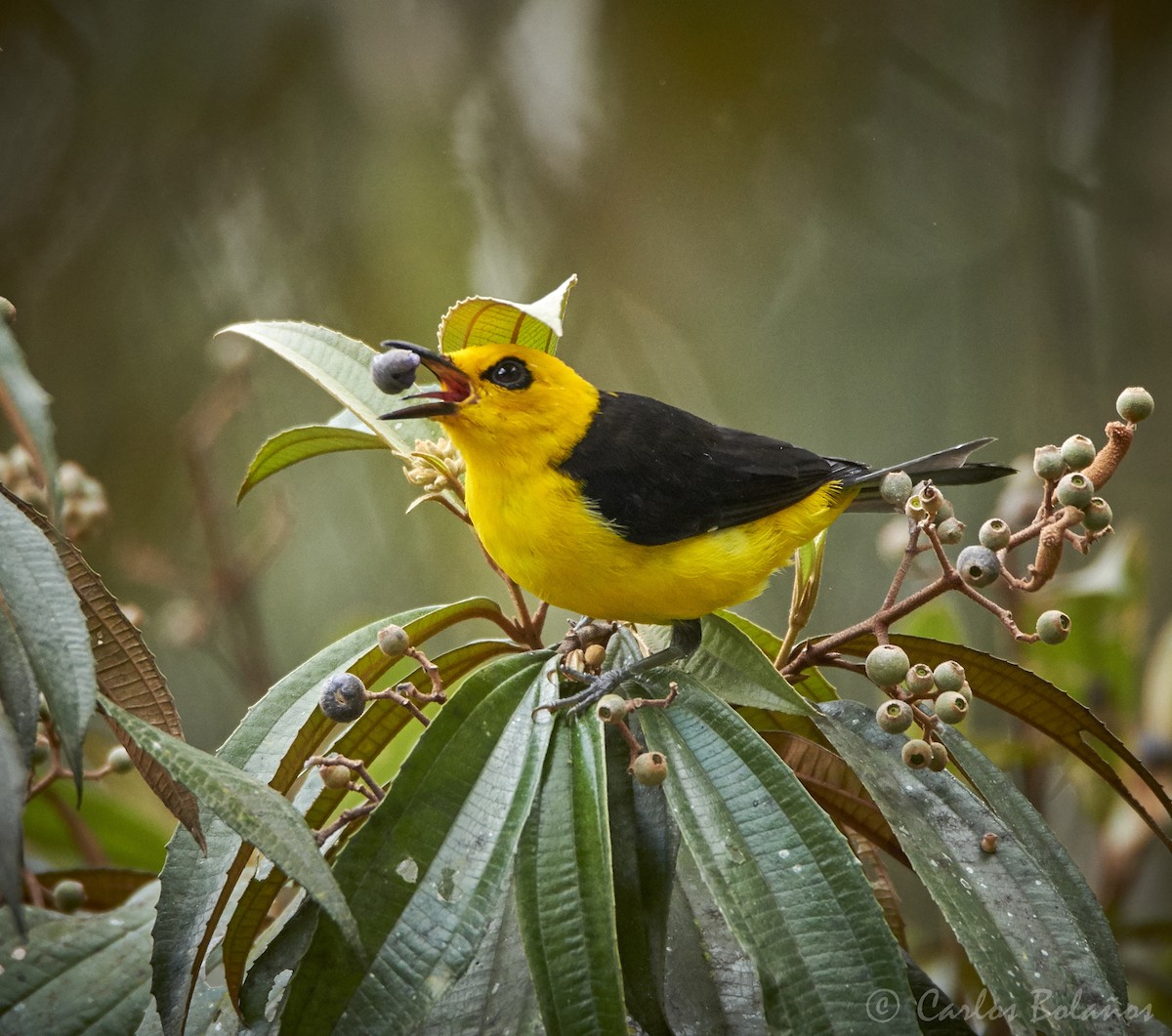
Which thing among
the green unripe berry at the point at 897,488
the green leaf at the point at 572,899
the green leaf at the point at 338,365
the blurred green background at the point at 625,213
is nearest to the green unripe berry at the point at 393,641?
the green leaf at the point at 572,899

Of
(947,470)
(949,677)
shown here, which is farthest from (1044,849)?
(947,470)

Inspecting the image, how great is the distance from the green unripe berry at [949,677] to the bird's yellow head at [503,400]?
20.7 inches

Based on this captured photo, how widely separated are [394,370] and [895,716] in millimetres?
547

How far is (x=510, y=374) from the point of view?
1.24m

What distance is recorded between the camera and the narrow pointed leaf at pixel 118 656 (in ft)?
2.96

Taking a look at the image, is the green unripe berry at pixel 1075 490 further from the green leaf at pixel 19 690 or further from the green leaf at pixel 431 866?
the green leaf at pixel 19 690

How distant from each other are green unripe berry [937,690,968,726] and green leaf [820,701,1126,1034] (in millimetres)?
93

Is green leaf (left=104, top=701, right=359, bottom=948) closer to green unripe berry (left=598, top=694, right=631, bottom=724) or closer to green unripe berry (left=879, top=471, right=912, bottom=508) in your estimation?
green unripe berry (left=598, top=694, right=631, bottom=724)

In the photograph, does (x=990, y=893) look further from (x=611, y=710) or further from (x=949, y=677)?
(x=611, y=710)

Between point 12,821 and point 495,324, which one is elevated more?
point 495,324

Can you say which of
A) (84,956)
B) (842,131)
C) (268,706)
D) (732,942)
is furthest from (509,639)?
(842,131)

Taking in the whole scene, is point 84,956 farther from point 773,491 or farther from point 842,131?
point 842,131

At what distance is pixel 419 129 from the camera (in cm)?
323

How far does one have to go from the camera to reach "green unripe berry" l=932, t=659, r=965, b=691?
922 millimetres
